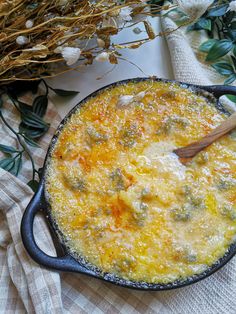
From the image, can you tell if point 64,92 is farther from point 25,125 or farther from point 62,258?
point 62,258

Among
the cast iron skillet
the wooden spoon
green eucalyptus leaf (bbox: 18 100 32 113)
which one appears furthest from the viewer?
green eucalyptus leaf (bbox: 18 100 32 113)

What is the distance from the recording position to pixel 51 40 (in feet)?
3.43

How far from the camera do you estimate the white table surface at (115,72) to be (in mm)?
1260

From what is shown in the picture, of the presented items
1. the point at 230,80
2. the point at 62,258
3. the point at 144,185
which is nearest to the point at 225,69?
the point at 230,80

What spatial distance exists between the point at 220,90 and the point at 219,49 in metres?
0.18

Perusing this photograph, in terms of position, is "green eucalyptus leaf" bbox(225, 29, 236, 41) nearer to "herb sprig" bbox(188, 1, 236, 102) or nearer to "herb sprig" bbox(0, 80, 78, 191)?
"herb sprig" bbox(188, 1, 236, 102)

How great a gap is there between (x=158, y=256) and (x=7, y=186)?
15.1 inches

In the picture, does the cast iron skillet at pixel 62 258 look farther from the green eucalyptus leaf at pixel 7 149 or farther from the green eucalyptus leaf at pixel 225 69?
the green eucalyptus leaf at pixel 225 69

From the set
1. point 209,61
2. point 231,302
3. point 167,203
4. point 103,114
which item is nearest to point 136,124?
point 103,114

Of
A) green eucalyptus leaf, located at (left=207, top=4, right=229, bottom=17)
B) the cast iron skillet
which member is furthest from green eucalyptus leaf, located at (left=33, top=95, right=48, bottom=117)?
green eucalyptus leaf, located at (left=207, top=4, right=229, bottom=17)

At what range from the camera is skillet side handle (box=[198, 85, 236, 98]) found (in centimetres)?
111

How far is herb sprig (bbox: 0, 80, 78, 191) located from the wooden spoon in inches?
13.7

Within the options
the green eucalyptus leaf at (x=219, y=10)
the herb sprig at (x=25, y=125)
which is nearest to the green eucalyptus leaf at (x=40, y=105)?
the herb sprig at (x=25, y=125)

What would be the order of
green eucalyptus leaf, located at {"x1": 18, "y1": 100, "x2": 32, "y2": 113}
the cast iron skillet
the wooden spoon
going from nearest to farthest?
the cast iron skillet < the wooden spoon < green eucalyptus leaf, located at {"x1": 18, "y1": 100, "x2": 32, "y2": 113}
